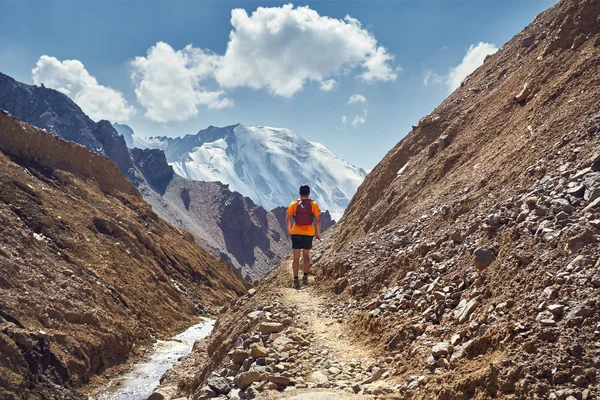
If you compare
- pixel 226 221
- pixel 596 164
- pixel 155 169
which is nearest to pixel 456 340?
pixel 596 164

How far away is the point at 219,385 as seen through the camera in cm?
690

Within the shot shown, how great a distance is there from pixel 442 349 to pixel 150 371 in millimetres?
18535

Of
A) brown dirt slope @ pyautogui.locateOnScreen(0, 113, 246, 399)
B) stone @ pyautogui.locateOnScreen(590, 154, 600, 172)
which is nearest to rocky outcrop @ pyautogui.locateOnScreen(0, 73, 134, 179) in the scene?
brown dirt slope @ pyautogui.locateOnScreen(0, 113, 246, 399)

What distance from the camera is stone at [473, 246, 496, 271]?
6.47 metres

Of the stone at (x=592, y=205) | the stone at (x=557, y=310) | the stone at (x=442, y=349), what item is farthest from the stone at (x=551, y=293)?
the stone at (x=592, y=205)

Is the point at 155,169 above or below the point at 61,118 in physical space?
below

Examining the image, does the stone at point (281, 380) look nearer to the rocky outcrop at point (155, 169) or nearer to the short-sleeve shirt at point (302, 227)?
the short-sleeve shirt at point (302, 227)

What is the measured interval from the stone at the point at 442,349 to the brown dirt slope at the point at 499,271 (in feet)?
0.05

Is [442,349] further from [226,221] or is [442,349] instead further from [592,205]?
[226,221]

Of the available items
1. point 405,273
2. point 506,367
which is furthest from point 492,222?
point 506,367

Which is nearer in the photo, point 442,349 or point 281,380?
point 442,349

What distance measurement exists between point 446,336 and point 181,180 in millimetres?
180404

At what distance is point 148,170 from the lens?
177375 millimetres

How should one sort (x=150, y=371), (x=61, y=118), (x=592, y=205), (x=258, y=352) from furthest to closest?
1. (x=61, y=118)
2. (x=150, y=371)
3. (x=258, y=352)
4. (x=592, y=205)
